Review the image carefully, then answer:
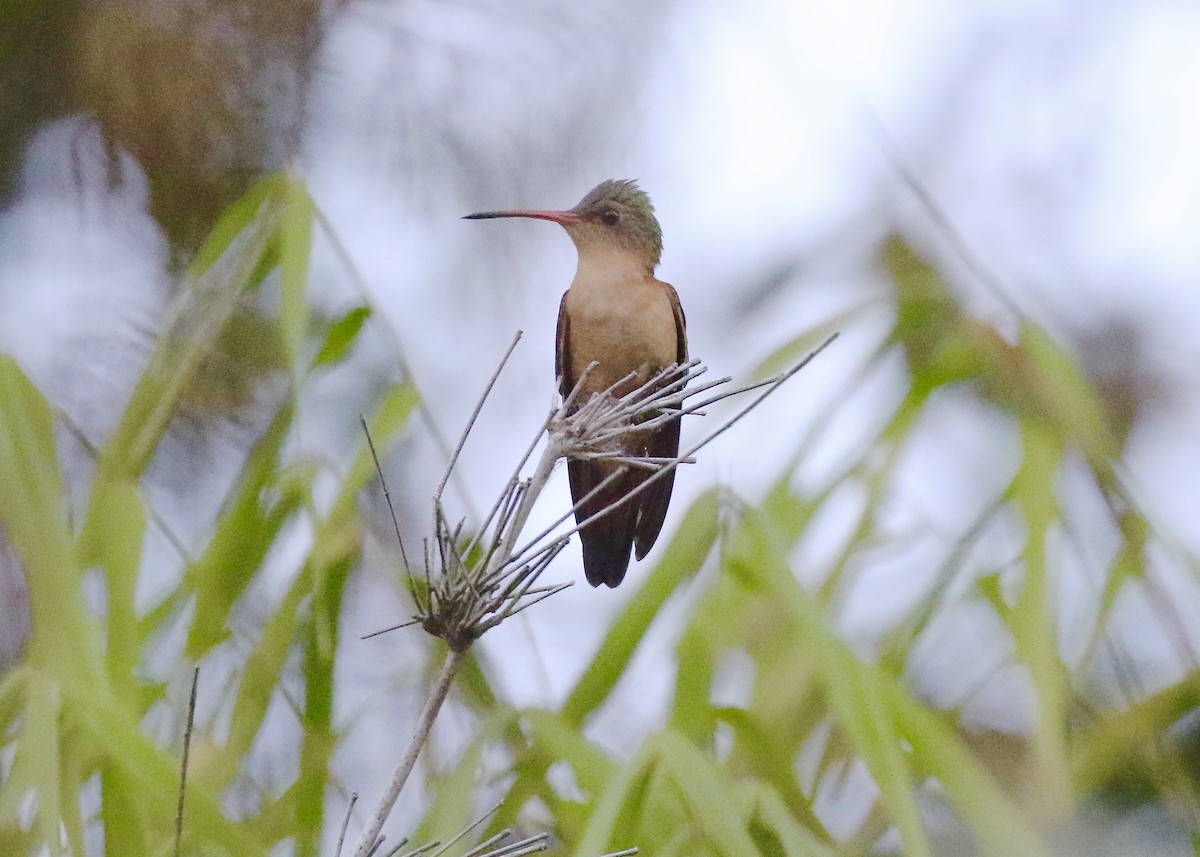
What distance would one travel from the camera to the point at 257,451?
1.05 metres

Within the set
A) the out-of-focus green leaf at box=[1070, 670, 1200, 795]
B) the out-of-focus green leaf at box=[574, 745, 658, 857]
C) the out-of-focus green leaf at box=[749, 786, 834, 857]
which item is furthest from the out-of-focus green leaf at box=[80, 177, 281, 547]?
the out-of-focus green leaf at box=[1070, 670, 1200, 795]

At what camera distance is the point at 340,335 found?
1.02 meters

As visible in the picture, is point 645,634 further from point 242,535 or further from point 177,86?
point 177,86

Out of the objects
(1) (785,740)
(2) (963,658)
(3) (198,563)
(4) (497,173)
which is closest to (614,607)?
(1) (785,740)

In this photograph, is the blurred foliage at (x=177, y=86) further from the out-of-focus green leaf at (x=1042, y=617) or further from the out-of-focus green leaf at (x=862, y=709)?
the out-of-focus green leaf at (x=1042, y=617)

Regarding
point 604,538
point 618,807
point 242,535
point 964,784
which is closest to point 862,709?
point 964,784

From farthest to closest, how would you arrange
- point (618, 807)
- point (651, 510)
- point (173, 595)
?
1. point (173, 595)
2. point (618, 807)
3. point (651, 510)

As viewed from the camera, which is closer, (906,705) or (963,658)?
(906,705)

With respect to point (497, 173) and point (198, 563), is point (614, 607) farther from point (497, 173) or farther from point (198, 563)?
point (497, 173)

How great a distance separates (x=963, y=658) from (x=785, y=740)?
1.66 ft

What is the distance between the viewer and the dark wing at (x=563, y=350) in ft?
2.29

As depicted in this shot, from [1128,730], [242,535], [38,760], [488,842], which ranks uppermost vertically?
[242,535]

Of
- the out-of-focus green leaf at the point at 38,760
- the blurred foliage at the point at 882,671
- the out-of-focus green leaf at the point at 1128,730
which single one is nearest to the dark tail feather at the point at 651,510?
the blurred foliage at the point at 882,671

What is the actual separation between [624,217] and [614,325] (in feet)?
0.20
